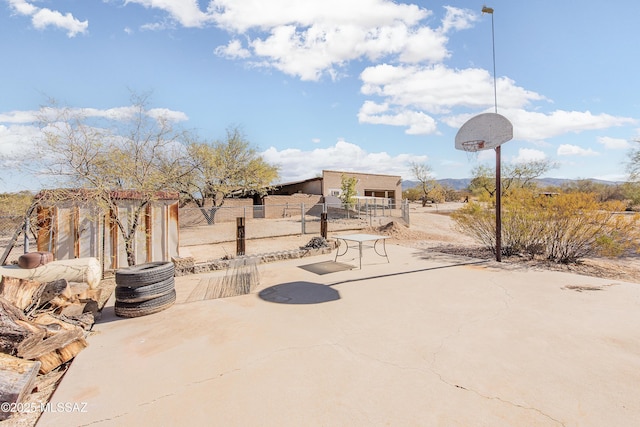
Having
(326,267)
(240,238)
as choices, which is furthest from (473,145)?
(240,238)

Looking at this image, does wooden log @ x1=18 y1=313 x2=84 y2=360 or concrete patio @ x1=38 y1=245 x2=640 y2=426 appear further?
wooden log @ x1=18 y1=313 x2=84 y2=360

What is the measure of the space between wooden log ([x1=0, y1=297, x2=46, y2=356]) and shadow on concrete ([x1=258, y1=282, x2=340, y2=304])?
3.01m

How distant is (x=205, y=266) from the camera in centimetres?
771

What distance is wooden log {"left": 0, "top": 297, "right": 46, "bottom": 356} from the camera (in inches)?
118

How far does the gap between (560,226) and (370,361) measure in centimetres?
765

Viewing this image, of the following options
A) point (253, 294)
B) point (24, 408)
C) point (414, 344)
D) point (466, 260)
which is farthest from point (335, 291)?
point (466, 260)

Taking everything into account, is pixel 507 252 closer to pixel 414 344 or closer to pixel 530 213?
pixel 530 213

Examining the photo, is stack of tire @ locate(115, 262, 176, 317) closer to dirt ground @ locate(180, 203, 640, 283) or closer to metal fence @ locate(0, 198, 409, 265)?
metal fence @ locate(0, 198, 409, 265)

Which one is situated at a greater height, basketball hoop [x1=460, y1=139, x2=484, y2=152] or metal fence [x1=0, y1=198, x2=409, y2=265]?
basketball hoop [x1=460, y1=139, x2=484, y2=152]

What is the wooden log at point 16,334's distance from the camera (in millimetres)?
2994

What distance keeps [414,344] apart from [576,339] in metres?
1.96

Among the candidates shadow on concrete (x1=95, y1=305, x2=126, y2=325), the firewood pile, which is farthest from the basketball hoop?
the firewood pile

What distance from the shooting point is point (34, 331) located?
10.4 feet

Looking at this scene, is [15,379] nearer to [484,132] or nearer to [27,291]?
[27,291]
